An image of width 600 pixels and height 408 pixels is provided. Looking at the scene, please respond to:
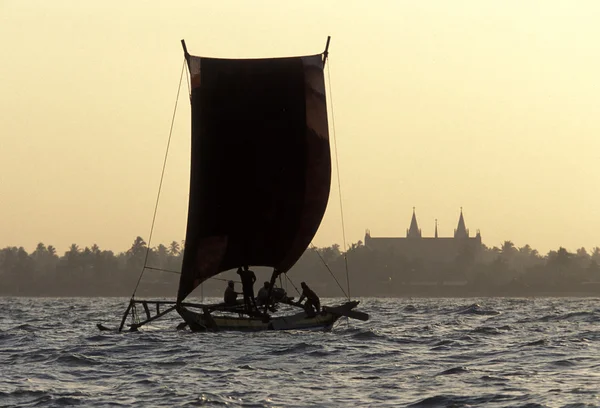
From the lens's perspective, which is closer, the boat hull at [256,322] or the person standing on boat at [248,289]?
the boat hull at [256,322]

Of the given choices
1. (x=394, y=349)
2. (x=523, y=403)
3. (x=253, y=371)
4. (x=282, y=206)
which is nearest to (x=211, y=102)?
(x=282, y=206)

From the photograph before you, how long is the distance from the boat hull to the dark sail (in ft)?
3.77

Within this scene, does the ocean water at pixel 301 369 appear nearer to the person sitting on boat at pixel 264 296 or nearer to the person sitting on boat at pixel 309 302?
the person sitting on boat at pixel 309 302

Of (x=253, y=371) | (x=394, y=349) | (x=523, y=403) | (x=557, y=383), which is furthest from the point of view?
(x=394, y=349)

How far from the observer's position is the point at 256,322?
4188cm

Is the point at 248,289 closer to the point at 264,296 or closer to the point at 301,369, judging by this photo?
the point at 264,296

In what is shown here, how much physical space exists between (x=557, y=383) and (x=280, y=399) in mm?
6964

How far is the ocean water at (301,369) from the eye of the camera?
2430 centimetres

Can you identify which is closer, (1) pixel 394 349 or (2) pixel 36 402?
(2) pixel 36 402

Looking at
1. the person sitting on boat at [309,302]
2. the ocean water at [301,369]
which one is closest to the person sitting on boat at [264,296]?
the person sitting on boat at [309,302]

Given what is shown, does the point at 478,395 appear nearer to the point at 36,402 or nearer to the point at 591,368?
the point at 591,368

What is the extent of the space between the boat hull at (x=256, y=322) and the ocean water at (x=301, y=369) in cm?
53

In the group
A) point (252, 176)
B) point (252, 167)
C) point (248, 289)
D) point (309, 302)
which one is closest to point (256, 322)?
point (248, 289)

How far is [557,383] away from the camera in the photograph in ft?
87.4
